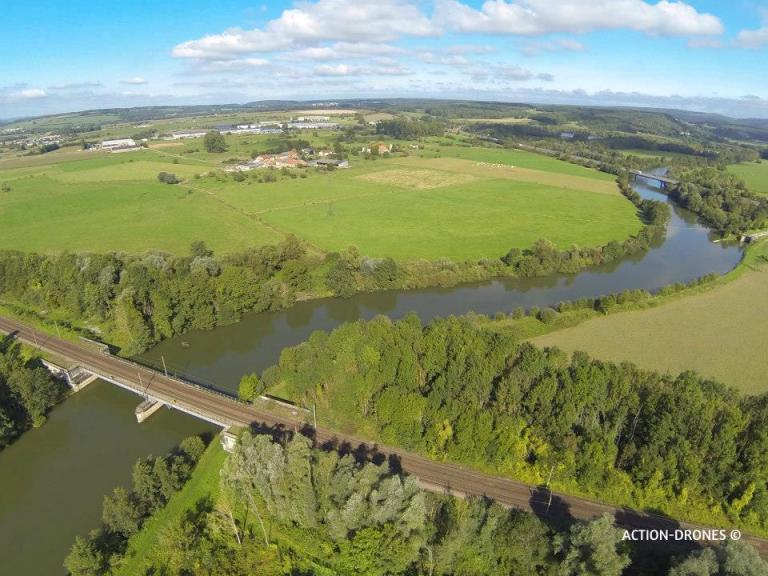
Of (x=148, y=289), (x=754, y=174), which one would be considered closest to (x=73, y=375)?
(x=148, y=289)

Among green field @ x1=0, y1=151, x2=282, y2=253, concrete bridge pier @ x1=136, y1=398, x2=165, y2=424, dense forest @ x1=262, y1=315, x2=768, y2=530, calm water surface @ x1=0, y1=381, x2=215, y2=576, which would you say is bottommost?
calm water surface @ x1=0, y1=381, x2=215, y2=576

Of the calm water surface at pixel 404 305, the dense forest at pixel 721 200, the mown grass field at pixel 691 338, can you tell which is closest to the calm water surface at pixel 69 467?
the calm water surface at pixel 404 305

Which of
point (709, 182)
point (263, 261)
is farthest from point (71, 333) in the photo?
point (709, 182)

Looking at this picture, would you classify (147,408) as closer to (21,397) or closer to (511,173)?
(21,397)

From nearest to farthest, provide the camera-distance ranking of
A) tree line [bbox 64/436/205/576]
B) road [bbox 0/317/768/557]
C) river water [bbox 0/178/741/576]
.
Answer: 1. tree line [bbox 64/436/205/576]
2. road [bbox 0/317/768/557]
3. river water [bbox 0/178/741/576]

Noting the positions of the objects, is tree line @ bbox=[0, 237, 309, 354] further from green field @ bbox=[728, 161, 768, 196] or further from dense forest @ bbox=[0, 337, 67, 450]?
green field @ bbox=[728, 161, 768, 196]

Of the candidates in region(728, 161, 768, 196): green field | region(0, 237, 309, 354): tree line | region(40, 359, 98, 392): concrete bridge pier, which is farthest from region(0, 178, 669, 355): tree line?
region(728, 161, 768, 196): green field
